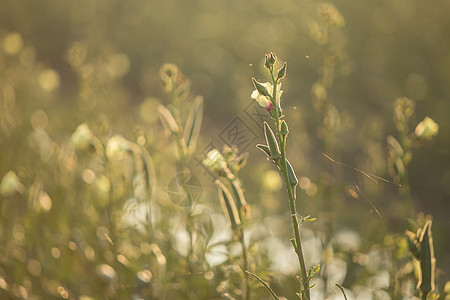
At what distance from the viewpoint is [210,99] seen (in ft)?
9.34

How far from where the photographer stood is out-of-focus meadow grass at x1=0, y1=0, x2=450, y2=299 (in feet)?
2.67

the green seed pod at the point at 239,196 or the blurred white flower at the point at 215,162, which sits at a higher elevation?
the blurred white flower at the point at 215,162

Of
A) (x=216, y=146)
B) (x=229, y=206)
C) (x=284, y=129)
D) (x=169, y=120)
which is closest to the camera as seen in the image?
(x=284, y=129)

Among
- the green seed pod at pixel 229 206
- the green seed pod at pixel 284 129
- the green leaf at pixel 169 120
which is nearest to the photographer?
the green seed pod at pixel 284 129

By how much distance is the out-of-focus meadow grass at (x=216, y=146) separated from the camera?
81 cm

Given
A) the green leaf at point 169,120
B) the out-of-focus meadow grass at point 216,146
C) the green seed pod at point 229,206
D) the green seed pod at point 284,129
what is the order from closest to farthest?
the green seed pod at point 284,129, the green seed pod at point 229,206, the green leaf at point 169,120, the out-of-focus meadow grass at point 216,146

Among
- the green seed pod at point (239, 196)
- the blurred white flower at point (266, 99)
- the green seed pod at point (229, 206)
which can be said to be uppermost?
the blurred white flower at point (266, 99)

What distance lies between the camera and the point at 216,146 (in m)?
1.51

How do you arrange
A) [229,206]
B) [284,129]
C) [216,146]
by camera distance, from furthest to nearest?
1. [216,146]
2. [229,206]
3. [284,129]

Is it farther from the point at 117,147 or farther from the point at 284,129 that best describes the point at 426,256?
the point at 117,147

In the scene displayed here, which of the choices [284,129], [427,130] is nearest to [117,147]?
[284,129]

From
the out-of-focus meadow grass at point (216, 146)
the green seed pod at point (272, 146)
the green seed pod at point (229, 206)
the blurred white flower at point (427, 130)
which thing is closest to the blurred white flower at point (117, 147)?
the out-of-focus meadow grass at point (216, 146)

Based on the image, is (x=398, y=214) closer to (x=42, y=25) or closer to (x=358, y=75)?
(x=358, y=75)

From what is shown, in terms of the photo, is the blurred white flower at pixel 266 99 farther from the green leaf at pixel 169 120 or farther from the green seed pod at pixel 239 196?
the green leaf at pixel 169 120
